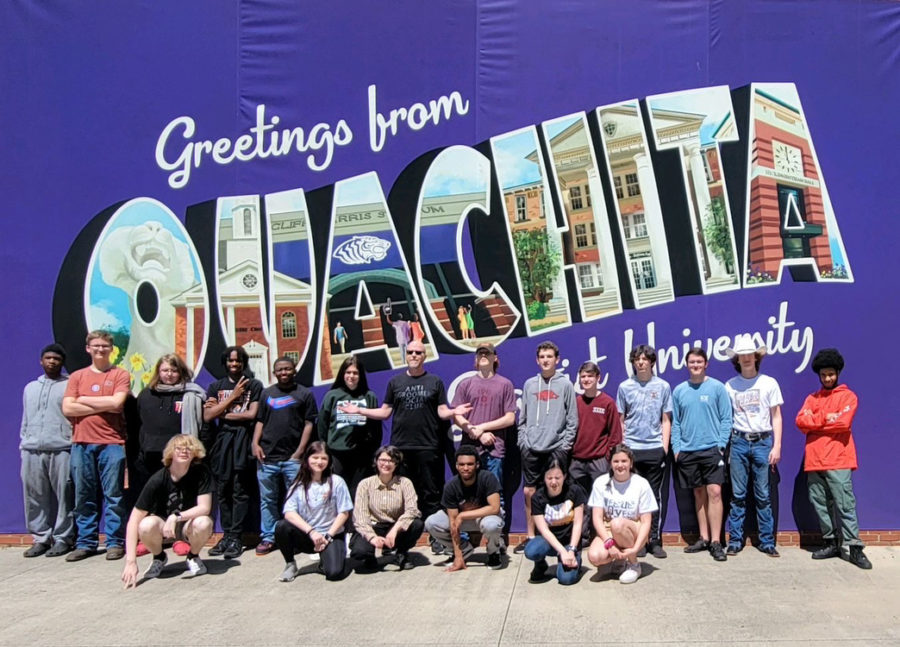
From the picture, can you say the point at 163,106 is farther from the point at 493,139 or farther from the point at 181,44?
the point at 493,139

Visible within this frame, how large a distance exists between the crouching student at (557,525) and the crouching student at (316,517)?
1.46 meters

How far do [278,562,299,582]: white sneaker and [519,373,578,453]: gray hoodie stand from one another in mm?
2073

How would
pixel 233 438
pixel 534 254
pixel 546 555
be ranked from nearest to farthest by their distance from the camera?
pixel 546 555
pixel 233 438
pixel 534 254

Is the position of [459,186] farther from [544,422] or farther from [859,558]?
[859,558]

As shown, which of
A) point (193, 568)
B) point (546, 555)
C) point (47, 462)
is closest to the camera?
point (546, 555)

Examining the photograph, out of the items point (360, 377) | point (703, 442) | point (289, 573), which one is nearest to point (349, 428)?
point (360, 377)

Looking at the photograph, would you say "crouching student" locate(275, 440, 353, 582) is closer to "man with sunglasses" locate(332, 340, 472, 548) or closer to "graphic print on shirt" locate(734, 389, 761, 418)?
"man with sunglasses" locate(332, 340, 472, 548)

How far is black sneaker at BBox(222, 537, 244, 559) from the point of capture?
23.0ft

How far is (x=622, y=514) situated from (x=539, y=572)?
29.9 inches

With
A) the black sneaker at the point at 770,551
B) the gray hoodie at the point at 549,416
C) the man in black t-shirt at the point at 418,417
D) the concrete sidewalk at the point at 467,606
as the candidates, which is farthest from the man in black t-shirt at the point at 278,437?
the black sneaker at the point at 770,551

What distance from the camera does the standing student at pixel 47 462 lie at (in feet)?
23.8

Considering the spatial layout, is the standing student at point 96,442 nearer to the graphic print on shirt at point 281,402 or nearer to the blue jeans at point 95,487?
the blue jeans at point 95,487

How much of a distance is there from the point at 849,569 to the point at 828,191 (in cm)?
324

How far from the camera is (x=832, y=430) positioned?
6734 mm
